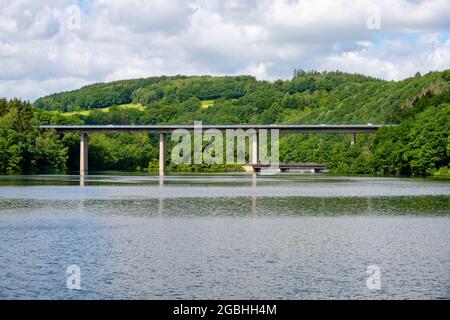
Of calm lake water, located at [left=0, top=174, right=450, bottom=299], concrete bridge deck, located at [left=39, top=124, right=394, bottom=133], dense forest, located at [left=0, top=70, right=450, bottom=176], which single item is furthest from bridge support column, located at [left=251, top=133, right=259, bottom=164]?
calm lake water, located at [left=0, top=174, right=450, bottom=299]

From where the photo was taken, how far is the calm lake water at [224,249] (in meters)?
26.4

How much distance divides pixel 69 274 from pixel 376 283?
1081 cm

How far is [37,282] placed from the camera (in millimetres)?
26984

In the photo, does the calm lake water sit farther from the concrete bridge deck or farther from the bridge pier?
the bridge pier

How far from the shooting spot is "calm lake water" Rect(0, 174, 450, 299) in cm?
2642

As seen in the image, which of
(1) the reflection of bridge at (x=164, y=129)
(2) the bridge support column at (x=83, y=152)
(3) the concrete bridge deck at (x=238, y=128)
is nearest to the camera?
(3) the concrete bridge deck at (x=238, y=128)

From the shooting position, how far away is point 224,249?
34.5m

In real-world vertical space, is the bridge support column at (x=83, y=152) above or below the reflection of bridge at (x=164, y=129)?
below

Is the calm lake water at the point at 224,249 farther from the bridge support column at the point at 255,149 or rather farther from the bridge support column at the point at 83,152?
the bridge support column at the point at 255,149

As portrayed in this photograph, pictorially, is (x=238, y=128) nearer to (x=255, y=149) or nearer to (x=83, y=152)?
(x=255, y=149)

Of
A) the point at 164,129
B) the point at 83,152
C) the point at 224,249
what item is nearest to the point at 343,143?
the point at 164,129

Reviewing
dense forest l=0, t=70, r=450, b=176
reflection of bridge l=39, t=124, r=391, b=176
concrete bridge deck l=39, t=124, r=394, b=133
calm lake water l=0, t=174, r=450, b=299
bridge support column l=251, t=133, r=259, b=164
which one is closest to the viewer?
calm lake water l=0, t=174, r=450, b=299

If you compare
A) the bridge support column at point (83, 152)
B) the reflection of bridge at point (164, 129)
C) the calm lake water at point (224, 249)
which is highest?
the reflection of bridge at point (164, 129)

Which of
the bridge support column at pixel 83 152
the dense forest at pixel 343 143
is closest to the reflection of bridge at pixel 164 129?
the bridge support column at pixel 83 152
